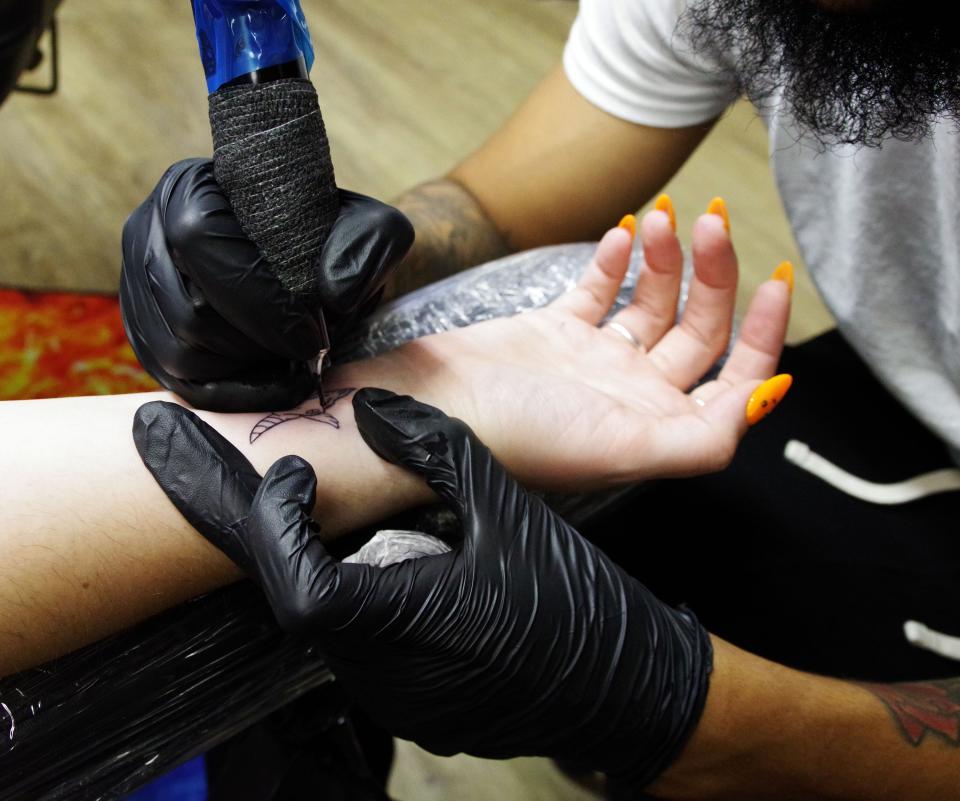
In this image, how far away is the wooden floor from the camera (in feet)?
7.23

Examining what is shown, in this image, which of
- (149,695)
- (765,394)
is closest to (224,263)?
(149,695)

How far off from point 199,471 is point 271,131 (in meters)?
0.28

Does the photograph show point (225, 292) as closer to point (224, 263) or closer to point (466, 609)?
point (224, 263)

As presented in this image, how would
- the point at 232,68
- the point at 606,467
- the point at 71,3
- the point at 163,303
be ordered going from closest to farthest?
the point at 232,68 → the point at 163,303 → the point at 606,467 → the point at 71,3

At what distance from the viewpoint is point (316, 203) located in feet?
Answer: 2.26

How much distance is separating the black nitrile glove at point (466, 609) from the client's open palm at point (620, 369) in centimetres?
13

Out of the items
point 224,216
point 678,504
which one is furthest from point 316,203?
point 678,504

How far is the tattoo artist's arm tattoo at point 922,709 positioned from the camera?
870 mm

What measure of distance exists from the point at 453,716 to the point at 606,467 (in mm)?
303

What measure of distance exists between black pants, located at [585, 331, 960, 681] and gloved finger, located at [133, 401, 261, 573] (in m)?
0.57

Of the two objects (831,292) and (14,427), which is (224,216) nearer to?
(14,427)

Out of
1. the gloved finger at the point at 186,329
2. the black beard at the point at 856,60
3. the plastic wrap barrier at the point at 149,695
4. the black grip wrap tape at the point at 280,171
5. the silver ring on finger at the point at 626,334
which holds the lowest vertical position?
the plastic wrap barrier at the point at 149,695

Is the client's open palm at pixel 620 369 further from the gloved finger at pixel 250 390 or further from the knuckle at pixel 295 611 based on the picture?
the knuckle at pixel 295 611

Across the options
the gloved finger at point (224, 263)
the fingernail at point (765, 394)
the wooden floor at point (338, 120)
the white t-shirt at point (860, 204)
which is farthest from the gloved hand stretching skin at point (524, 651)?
the wooden floor at point (338, 120)
